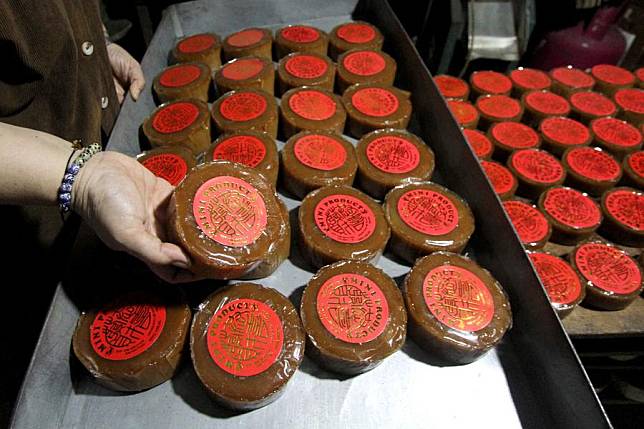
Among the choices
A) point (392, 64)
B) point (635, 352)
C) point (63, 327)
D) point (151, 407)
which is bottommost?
point (635, 352)

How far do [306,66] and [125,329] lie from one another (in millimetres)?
1664

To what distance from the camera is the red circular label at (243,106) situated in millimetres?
1942

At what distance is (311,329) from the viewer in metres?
1.27

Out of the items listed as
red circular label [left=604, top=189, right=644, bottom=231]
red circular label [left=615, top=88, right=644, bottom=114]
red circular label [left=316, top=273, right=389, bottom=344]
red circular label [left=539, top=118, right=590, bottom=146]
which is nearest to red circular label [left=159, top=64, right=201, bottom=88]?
red circular label [left=316, top=273, right=389, bottom=344]

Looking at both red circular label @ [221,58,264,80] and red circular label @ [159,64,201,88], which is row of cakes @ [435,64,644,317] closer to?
red circular label @ [221,58,264,80]

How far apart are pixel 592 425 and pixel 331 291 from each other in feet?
2.63

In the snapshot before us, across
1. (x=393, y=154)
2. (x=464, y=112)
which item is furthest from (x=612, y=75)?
(x=393, y=154)

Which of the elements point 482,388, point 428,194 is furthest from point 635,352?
point 428,194

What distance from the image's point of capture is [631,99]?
2646 mm

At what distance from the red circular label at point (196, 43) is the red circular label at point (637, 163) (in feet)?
8.16

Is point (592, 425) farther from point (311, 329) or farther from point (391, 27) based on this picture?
point (391, 27)

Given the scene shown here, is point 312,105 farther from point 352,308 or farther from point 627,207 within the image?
point 627,207

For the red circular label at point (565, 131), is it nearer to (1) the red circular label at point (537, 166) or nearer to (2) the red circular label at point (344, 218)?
(1) the red circular label at point (537, 166)

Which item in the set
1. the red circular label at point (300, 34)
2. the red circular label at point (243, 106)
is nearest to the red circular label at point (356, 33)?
the red circular label at point (300, 34)
